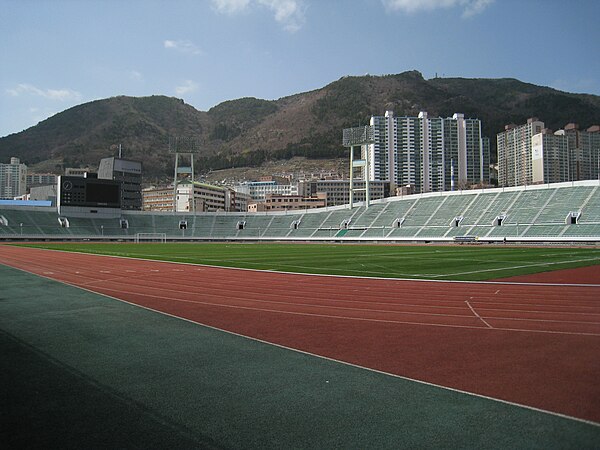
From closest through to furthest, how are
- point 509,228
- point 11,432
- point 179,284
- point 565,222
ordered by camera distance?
point 11,432
point 179,284
point 565,222
point 509,228

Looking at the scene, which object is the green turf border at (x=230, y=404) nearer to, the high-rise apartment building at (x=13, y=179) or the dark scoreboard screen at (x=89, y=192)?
the dark scoreboard screen at (x=89, y=192)

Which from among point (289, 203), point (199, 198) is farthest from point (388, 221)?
point (199, 198)

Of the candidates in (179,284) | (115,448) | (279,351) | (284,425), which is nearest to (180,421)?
(115,448)

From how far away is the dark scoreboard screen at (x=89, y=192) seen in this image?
63625 mm

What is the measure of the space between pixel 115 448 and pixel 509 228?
56002mm

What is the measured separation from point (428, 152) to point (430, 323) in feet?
565

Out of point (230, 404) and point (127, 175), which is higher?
point (127, 175)

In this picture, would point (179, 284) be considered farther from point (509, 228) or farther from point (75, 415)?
point (509, 228)

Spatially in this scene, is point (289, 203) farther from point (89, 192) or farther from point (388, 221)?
point (89, 192)

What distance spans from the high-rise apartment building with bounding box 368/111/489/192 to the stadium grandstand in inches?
4058

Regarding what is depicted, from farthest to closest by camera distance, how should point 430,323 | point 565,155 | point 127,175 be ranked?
point 127,175
point 565,155
point 430,323

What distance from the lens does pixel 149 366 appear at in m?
6.07

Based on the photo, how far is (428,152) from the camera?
565 ft

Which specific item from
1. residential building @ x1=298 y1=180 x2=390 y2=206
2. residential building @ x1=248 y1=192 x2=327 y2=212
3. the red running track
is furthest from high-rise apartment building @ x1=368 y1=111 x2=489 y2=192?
the red running track
